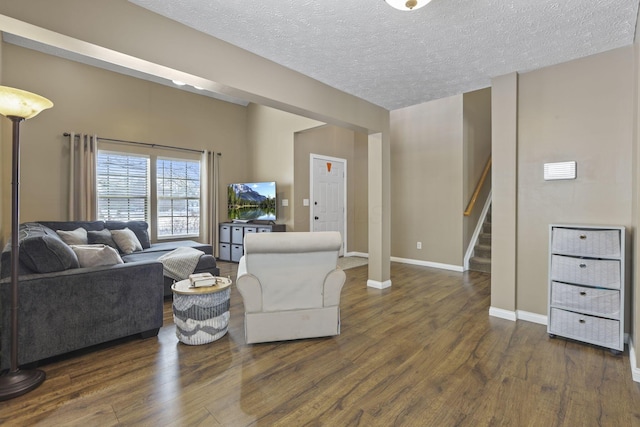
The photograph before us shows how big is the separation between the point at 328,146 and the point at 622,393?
5.79 meters

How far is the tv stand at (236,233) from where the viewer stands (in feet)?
19.4

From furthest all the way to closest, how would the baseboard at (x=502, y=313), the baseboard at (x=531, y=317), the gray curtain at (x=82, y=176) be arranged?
the gray curtain at (x=82, y=176), the baseboard at (x=502, y=313), the baseboard at (x=531, y=317)

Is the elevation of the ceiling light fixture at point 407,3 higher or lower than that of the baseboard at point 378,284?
higher

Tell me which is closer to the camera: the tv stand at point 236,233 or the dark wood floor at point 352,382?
the dark wood floor at point 352,382

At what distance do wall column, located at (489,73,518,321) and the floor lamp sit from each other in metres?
3.73

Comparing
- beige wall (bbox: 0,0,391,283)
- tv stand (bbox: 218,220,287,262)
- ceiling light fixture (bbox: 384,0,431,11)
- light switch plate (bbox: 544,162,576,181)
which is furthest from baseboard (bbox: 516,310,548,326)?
tv stand (bbox: 218,220,287,262)

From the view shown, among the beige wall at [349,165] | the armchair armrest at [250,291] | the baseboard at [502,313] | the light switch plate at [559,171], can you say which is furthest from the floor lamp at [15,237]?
the beige wall at [349,165]

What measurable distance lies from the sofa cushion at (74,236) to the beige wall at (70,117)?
2.69 feet

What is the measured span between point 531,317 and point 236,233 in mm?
4863

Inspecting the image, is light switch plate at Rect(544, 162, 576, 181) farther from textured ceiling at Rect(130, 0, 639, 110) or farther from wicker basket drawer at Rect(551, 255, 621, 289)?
textured ceiling at Rect(130, 0, 639, 110)

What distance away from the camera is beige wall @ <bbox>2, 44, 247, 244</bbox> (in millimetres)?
4480

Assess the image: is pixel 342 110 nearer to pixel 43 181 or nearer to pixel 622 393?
pixel 622 393

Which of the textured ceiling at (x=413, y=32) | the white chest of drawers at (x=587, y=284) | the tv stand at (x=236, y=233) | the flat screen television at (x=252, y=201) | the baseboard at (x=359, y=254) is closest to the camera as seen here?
the textured ceiling at (x=413, y=32)

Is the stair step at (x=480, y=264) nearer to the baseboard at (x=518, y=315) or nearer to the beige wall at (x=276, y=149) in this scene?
the baseboard at (x=518, y=315)
